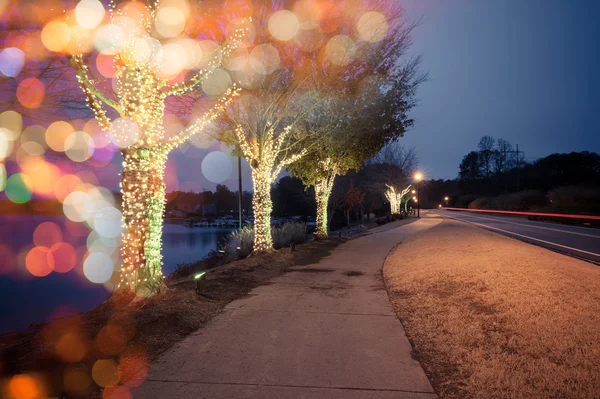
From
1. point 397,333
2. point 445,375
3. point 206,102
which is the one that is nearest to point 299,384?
point 445,375

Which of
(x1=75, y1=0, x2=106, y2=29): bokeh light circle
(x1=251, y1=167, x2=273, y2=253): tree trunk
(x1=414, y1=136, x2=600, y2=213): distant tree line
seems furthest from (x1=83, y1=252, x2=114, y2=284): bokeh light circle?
(x1=414, y1=136, x2=600, y2=213): distant tree line

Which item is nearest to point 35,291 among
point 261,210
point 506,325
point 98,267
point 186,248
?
point 98,267

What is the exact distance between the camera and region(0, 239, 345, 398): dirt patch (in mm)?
4438

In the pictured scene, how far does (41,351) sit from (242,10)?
8.83 m

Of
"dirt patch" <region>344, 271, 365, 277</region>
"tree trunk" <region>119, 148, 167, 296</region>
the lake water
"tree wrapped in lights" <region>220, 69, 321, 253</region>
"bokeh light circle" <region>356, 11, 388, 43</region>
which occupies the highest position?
"bokeh light circle" <region>356, 11, 388, 43</region>

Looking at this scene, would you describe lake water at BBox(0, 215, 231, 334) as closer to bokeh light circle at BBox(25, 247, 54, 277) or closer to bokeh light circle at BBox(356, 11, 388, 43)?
bokeh light circle at BBox(25, 247, 54, 277)

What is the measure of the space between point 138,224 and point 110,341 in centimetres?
258

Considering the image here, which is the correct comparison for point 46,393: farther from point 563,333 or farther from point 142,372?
point 563,333

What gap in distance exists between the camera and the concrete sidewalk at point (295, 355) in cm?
Answer: 429

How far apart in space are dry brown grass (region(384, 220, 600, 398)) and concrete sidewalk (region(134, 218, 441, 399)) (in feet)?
1.30

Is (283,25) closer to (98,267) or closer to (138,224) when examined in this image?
(138,224)

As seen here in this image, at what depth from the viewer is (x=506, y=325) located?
5824 millimetres

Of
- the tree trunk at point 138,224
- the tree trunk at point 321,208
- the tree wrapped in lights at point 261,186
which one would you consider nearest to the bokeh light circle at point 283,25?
the tree wrapped in lights at point 261,186

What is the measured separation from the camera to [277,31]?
40.4ft
